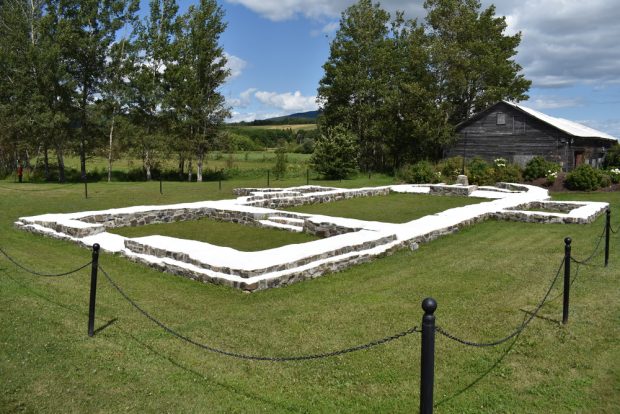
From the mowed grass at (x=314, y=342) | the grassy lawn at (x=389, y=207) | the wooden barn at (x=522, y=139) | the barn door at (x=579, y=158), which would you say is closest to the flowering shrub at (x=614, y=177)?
the wooden barn at (x=522, y=139)

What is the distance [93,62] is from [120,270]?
26689 mm

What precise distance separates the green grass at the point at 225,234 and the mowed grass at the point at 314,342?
2928 mm

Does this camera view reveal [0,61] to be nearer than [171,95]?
Yes

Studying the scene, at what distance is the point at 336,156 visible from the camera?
3173cm

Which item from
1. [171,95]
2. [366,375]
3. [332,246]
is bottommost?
[366,375]

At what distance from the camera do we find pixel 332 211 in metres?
17.7

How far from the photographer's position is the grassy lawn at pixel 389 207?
16.5 meters

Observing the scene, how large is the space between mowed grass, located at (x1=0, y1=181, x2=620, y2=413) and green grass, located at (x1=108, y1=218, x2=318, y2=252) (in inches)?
115

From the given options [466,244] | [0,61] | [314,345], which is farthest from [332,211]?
[0,61]

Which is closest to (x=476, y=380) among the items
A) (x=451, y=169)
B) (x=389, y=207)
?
(x=389, y=207)

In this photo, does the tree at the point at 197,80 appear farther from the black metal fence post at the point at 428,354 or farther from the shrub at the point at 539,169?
the black metal fence post at the point at 428,354

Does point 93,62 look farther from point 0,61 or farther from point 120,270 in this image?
point 120,270

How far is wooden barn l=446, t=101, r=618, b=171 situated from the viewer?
29031mm

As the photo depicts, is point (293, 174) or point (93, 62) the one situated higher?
point (93, 62)
